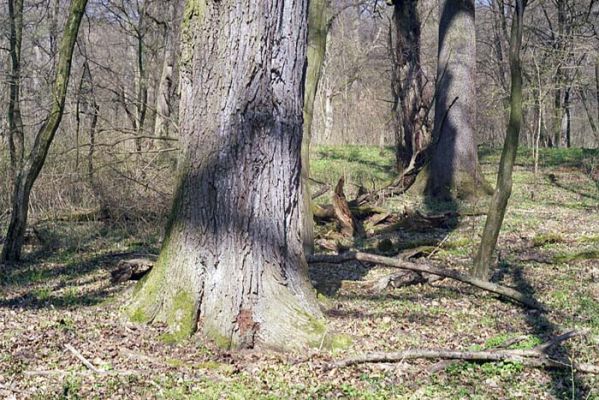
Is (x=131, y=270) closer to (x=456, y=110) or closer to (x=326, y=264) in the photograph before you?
(x=326, y=264)

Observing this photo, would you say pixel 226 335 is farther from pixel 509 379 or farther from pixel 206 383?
pixel 509 379

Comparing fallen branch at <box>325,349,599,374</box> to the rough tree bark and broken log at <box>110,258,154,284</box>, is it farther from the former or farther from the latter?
the rough tree bark

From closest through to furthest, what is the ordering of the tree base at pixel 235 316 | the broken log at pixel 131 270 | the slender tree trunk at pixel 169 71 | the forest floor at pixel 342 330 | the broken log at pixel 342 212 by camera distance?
the forest floor at pixel 342 330 → the tree base at pixel 235 316 → the broken log at pixel 131 270 → the broken log at pixel 342 212 → the slender tree trunk at pixel 169 71

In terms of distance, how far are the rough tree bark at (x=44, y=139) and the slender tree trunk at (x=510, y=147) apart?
4.90 metres

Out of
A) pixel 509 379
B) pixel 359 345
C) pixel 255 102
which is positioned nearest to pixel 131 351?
pixel 359 345

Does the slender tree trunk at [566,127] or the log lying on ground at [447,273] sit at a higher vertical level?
the slender tree trunk at [566,127]

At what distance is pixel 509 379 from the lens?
4.73 m

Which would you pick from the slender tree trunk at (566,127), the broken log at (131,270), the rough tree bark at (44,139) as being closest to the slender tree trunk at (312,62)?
the broken log at (131,270)

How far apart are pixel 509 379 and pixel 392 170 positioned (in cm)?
1365

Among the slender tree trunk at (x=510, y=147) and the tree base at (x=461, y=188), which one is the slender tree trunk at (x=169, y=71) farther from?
the slender tree trunk at (x=510, y=147)

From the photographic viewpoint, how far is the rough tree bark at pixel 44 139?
8062 millimetres

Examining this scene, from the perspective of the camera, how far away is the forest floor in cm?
454

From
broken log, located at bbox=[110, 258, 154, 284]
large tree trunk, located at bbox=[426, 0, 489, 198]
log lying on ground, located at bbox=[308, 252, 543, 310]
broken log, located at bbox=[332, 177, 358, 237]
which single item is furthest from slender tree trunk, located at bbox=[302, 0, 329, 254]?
large tree trunk, located at bbox=[426, 0, 489, 198]

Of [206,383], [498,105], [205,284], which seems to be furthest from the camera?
[498,105]
